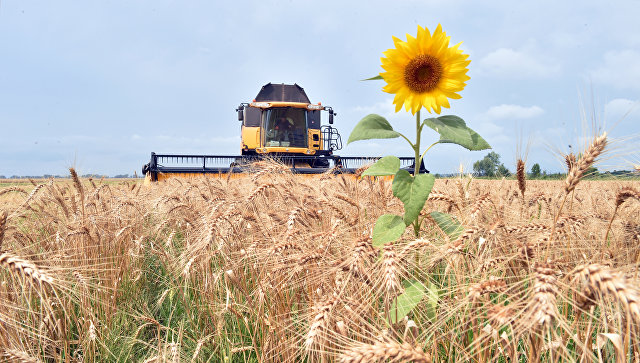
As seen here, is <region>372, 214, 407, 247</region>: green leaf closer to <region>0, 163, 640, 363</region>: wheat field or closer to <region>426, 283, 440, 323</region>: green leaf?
<region>0, 163, 640, 363</region>: wheat field

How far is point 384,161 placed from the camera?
172cm

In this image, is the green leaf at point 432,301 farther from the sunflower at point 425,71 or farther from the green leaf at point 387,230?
the sunflower at point 425,71

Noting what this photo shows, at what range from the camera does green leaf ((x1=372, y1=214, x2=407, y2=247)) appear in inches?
58.4

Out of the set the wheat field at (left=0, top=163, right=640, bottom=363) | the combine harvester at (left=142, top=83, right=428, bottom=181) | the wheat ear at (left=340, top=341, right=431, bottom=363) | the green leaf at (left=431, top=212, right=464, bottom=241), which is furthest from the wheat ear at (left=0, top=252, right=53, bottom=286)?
the combine harvester at (left=142, top=83, right=428, bottom=181)

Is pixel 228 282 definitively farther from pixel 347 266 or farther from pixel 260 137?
pixel 260 137

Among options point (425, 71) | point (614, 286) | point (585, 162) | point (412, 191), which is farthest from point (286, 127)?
point (614, 286)

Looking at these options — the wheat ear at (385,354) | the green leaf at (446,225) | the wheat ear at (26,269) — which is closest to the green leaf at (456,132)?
the green leaf at (446,225)

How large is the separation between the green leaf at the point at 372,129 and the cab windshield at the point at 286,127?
501 inches

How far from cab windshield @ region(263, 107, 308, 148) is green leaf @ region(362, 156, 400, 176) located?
12.8m

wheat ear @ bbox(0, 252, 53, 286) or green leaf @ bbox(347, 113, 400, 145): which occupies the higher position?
green leaf @ bbox(347, 113, 400, 145)

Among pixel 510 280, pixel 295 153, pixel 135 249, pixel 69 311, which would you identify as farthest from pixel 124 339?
pixel 295 153

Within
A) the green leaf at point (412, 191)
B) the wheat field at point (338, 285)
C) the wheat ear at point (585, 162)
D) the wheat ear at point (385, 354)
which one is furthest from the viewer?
the green leaf at point (412, 191)

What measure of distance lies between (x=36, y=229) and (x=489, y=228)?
4749mm

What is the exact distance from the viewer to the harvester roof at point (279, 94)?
17109 mm
